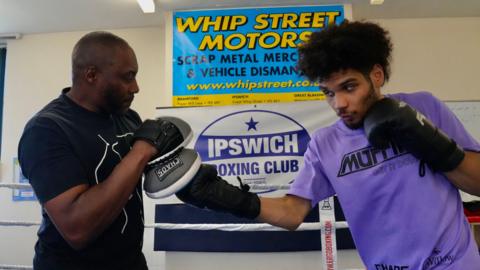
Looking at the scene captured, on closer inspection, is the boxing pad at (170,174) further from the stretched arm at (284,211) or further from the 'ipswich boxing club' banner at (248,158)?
the 'ipswich boxing club' banner at (248,158)

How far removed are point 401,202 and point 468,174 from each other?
0.56 ft

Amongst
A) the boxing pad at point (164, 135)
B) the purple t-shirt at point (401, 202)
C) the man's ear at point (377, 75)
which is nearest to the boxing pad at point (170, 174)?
the boxing pad at point (164, 135)

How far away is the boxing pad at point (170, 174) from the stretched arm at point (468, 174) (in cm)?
65

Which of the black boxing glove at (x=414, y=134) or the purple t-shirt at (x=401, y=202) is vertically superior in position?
the black boxing glove at (x=414, y=134)

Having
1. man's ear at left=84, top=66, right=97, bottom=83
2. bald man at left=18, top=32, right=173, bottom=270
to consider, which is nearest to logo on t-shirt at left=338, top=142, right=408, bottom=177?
bald man at left=18, top=32, right=173, bottom=270

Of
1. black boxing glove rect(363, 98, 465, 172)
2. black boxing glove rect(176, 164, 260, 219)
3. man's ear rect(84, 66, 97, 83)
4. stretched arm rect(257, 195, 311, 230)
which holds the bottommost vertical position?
stretched arm rect(257, 195, 311, 230)

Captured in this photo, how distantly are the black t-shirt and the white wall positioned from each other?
2180 mm

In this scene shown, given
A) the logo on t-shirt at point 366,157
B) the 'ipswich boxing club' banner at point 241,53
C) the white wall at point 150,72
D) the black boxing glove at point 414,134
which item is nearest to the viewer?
the black boxing glove at point 414,134

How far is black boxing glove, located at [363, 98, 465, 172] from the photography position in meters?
0.95

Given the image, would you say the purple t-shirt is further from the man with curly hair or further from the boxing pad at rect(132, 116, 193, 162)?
the boxing pad at rect(132, 116, 193, 162)

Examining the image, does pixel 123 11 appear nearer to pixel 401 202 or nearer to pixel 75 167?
pixel 75 167

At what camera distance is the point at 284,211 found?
1209 mm

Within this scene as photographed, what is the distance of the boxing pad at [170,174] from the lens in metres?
1.03

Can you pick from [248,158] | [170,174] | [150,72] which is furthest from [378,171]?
[150,72]
